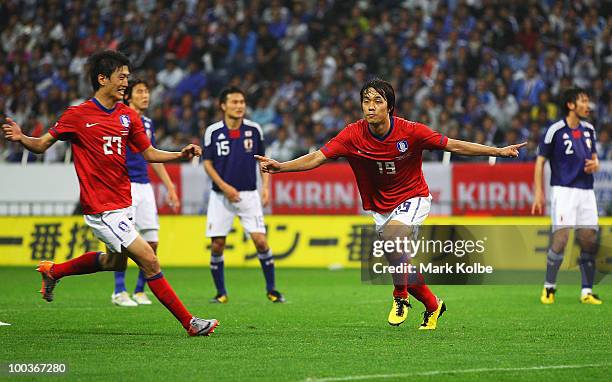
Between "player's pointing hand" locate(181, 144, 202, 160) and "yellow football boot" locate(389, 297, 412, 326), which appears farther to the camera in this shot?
"yellow football boot" locate(389, 297, 412, 326)

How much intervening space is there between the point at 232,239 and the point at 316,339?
11129 mm

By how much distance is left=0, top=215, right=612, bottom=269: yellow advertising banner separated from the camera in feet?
66.7

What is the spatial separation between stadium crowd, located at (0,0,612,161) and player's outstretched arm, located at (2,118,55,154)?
42.4 feet

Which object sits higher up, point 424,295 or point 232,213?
point 232,213

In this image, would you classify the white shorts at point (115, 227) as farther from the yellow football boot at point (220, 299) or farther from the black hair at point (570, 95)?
the black hair at point (570, 95)

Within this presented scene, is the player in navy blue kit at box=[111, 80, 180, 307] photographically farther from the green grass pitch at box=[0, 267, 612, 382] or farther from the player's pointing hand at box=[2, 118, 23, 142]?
the player's pointing hand at box=[2, 118, 23, 142]

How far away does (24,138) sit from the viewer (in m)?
9.45

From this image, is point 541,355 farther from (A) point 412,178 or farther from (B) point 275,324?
(B) point 275,324

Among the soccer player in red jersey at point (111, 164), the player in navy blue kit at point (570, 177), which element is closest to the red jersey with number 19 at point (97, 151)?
the soccer player in red jersey at point (111, 164)

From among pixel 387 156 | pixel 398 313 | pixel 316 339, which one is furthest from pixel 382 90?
pixel 316 339

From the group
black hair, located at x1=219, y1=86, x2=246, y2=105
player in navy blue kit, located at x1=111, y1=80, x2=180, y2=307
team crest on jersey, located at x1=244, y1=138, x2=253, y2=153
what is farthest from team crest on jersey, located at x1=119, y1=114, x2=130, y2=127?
team crest on jersey, located at x1=244, y1=138, x2=253, y2=153

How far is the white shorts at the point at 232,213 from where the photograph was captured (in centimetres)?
1425

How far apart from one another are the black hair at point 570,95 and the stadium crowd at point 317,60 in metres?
7.65

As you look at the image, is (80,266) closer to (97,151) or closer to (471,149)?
(97,151)
